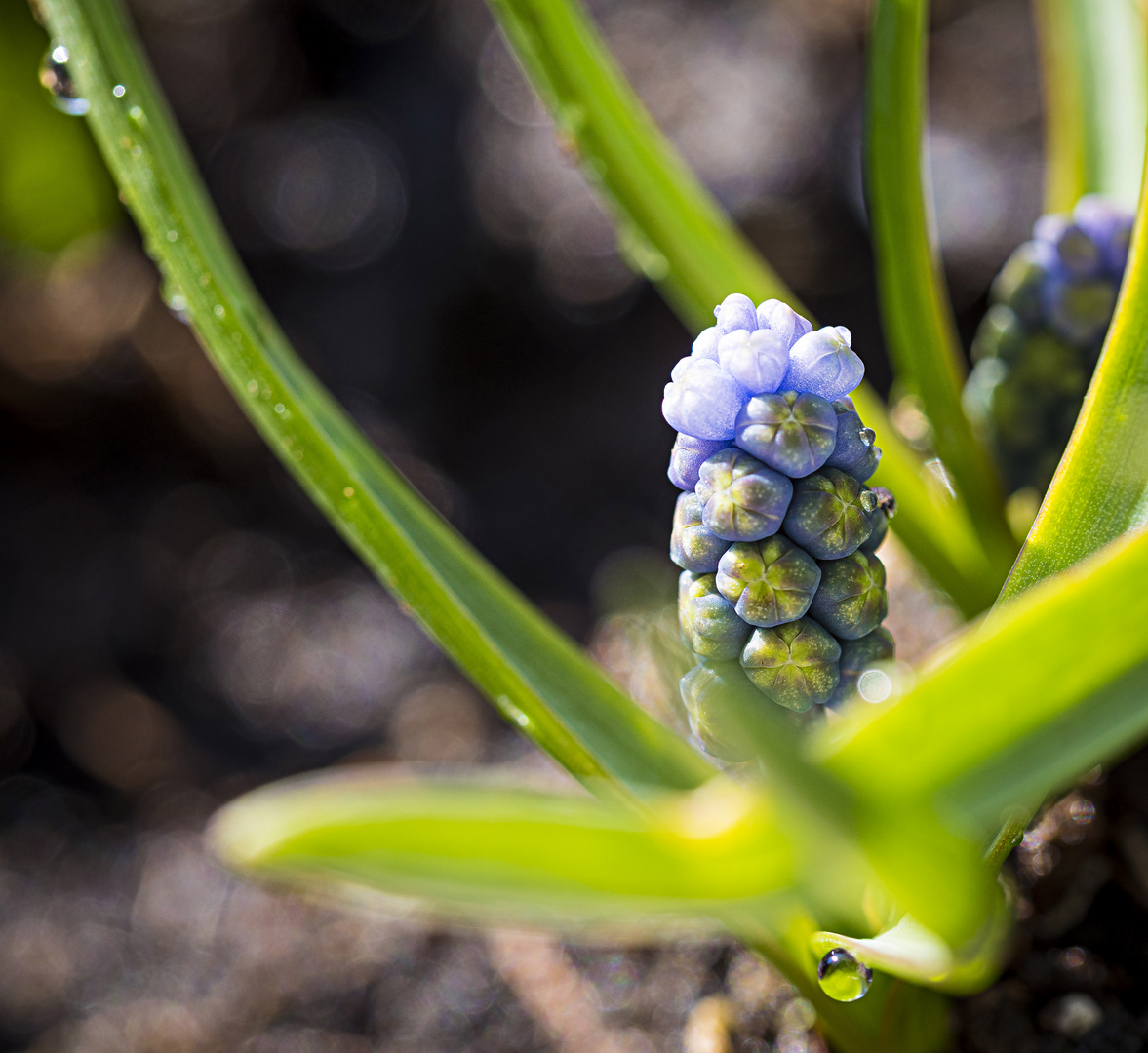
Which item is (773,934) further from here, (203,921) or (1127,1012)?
(203,921)

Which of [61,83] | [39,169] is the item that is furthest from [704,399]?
[39,169]

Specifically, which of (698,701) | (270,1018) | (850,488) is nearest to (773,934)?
(698,701)

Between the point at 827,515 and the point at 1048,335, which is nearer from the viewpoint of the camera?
the point at 827,515

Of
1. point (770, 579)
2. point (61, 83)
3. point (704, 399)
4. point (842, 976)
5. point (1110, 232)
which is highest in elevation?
point (61, 83)

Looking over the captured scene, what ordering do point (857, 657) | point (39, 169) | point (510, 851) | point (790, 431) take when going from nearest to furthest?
1. point (510, 851)
2. point (790, 431)
3. point (857, 657)
4. point (39, 169)

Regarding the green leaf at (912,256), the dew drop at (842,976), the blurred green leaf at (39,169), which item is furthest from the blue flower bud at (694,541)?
the blurred green leaf at (39,169)

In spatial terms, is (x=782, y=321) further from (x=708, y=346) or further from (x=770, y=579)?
(x=770, y=579)

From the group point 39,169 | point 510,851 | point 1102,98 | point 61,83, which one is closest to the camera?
point 510,851
